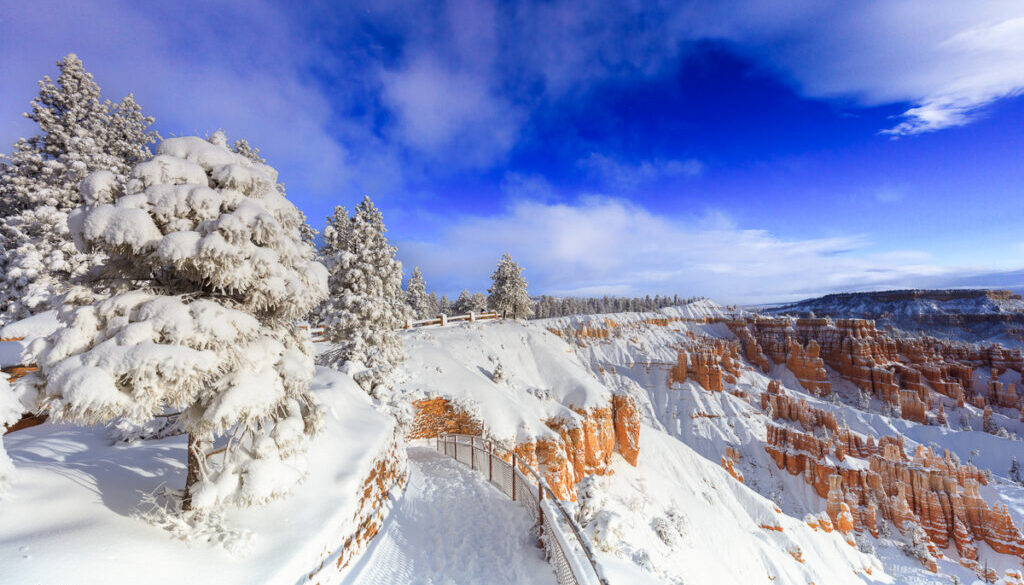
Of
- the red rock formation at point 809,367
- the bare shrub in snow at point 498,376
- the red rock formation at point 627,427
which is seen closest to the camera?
the bare shrub in snow at point 498,376

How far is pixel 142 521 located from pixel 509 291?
127 feet

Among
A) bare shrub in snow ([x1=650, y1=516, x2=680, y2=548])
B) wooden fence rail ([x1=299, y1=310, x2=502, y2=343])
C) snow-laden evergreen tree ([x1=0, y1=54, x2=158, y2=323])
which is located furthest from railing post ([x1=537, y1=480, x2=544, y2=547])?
wooden fence rail ([x1=299, y1=310, x2=502, y2=343])

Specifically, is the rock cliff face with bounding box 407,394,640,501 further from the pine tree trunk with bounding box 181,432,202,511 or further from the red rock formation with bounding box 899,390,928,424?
the red rock formation with bounding box 899,390,928,424

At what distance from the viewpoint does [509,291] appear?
1709 inches

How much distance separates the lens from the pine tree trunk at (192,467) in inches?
220

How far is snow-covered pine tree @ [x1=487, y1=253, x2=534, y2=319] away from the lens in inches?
1715

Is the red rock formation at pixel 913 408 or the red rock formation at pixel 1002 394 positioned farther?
the red rock formation at pixel 1002 394

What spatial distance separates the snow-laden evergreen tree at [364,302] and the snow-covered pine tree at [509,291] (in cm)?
2341

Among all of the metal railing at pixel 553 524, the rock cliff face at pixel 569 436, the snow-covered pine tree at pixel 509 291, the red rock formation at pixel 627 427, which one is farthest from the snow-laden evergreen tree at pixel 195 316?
the snow-covered pine tree at pixel 509 291

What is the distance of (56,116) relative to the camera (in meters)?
17.0

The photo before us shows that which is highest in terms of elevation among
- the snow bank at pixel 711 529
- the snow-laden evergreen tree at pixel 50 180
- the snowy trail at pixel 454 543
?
the snow-laden evergreen tree at pixel 50 180

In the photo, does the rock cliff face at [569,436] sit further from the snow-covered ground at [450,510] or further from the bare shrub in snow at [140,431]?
the bare shrub in snow at [140,431]

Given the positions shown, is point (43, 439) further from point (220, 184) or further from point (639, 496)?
point (639, 496)

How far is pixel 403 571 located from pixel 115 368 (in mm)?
5999
